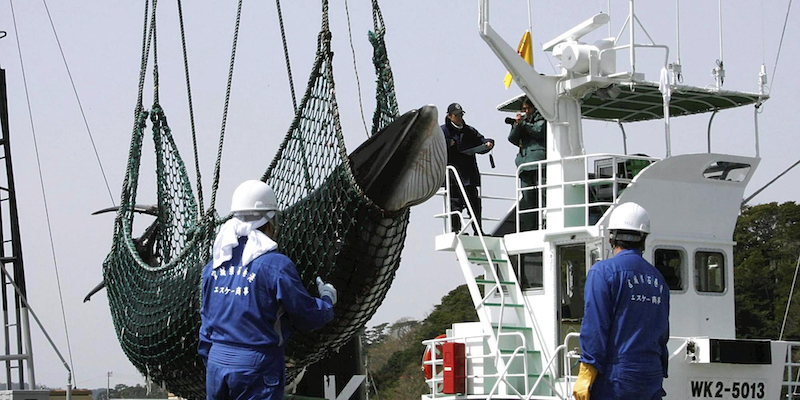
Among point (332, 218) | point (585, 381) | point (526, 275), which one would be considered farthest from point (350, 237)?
point (526, 275)

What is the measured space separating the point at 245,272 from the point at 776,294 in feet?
87.3

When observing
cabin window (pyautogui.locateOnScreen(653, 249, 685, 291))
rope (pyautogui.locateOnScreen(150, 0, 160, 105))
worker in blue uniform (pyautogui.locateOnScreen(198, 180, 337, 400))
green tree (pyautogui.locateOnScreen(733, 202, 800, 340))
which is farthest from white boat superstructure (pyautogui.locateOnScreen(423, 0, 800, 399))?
green tree (pyautogui.locateOnScreen(733, 202, 800, 340))

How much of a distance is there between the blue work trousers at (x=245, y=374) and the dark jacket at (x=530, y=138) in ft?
26.9

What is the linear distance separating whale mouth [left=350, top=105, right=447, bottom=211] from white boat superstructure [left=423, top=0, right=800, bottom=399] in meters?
5.12

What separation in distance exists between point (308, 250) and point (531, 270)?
610 centimetres

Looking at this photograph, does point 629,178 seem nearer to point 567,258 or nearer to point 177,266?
point 567,258

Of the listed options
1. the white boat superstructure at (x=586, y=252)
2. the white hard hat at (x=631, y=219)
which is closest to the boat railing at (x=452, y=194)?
the white boat superstructure at (x=586, y=252)

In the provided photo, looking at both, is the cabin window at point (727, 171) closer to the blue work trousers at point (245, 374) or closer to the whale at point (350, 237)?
the whale at point (350, 237)

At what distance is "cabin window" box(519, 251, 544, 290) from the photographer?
1288 centimetres

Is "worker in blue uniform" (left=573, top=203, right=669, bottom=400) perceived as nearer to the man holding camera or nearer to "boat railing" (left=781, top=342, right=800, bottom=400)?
"boat railing" (left=781, top=342, right=800, bottom=400)

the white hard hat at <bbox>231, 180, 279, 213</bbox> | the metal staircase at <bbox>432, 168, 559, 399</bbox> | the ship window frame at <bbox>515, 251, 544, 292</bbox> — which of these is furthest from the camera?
the ship window frame at <bbox>515, 251, 544, 292</bbox>

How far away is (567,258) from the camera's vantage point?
521 inches

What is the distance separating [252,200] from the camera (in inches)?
222

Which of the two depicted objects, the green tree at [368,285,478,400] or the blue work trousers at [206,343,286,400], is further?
the green tree at [368,285,478,400]
